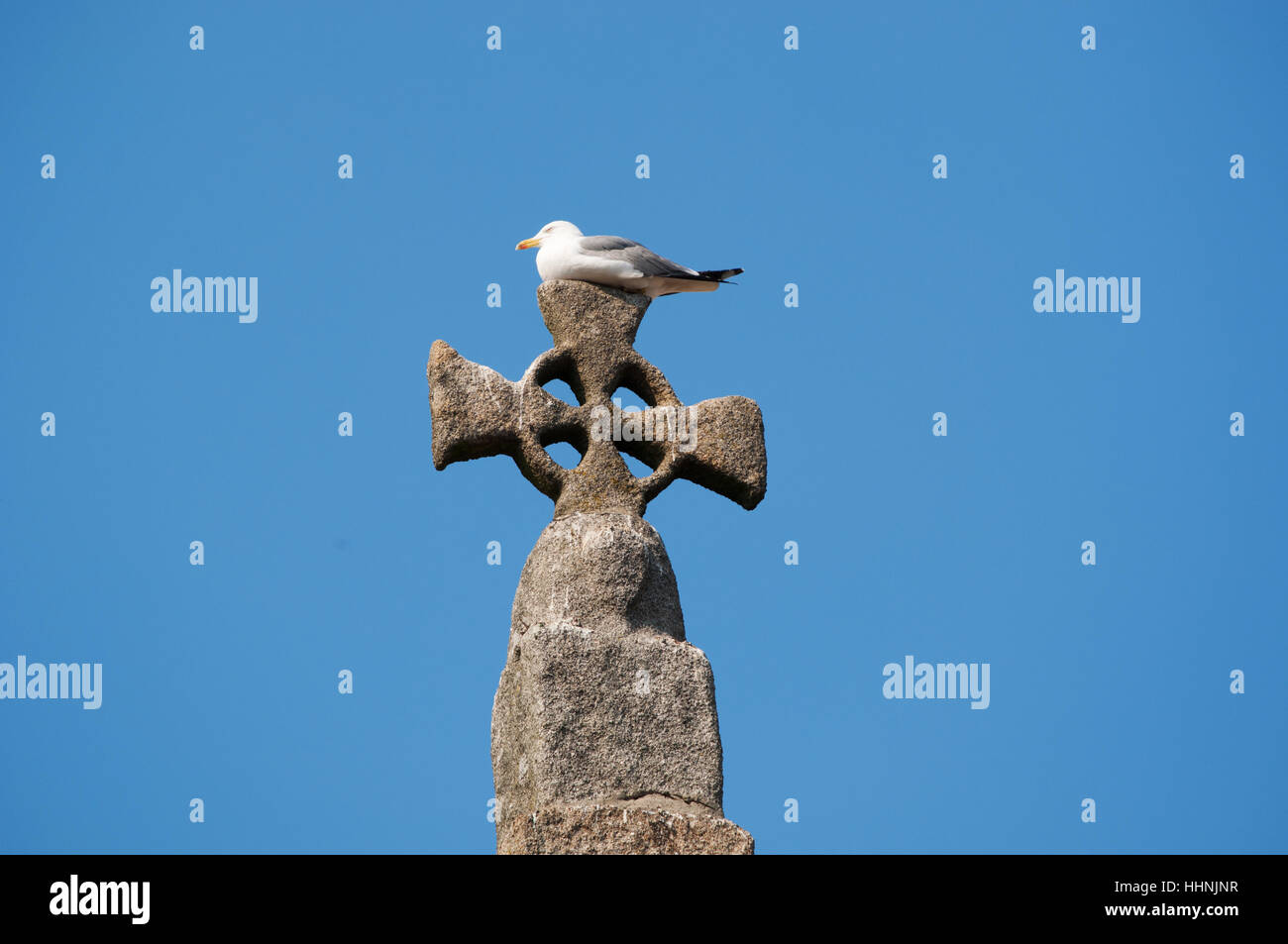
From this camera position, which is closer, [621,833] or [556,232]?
[621,833]

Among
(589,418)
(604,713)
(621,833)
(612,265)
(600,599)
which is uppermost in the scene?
(612,265)

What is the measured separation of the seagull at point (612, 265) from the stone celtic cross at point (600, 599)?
0.09 meters

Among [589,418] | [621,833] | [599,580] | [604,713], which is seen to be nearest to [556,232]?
[589,418]

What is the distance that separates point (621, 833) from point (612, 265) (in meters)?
3.18

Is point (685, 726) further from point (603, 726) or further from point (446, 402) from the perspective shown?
point (446, 402)

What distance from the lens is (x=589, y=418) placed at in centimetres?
935

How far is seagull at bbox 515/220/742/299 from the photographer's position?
951 cm

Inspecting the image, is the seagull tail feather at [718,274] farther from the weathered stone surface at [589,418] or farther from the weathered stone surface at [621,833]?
the weathered stone surface at [621,833]

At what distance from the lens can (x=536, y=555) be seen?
8.97m

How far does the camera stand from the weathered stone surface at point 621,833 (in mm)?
8109

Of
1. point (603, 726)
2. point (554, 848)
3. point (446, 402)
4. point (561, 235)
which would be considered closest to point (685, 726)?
point (603, 726)

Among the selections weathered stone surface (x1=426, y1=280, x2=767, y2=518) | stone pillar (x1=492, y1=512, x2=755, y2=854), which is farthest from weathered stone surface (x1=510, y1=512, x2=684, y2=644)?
weathered stone surface (x1=426, y1=280, x2=767, y2=518)

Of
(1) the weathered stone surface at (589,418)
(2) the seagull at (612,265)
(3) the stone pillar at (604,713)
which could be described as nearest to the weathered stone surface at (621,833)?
(3) the stone pillar at (604,713)

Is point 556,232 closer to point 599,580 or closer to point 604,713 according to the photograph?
point 599,580
